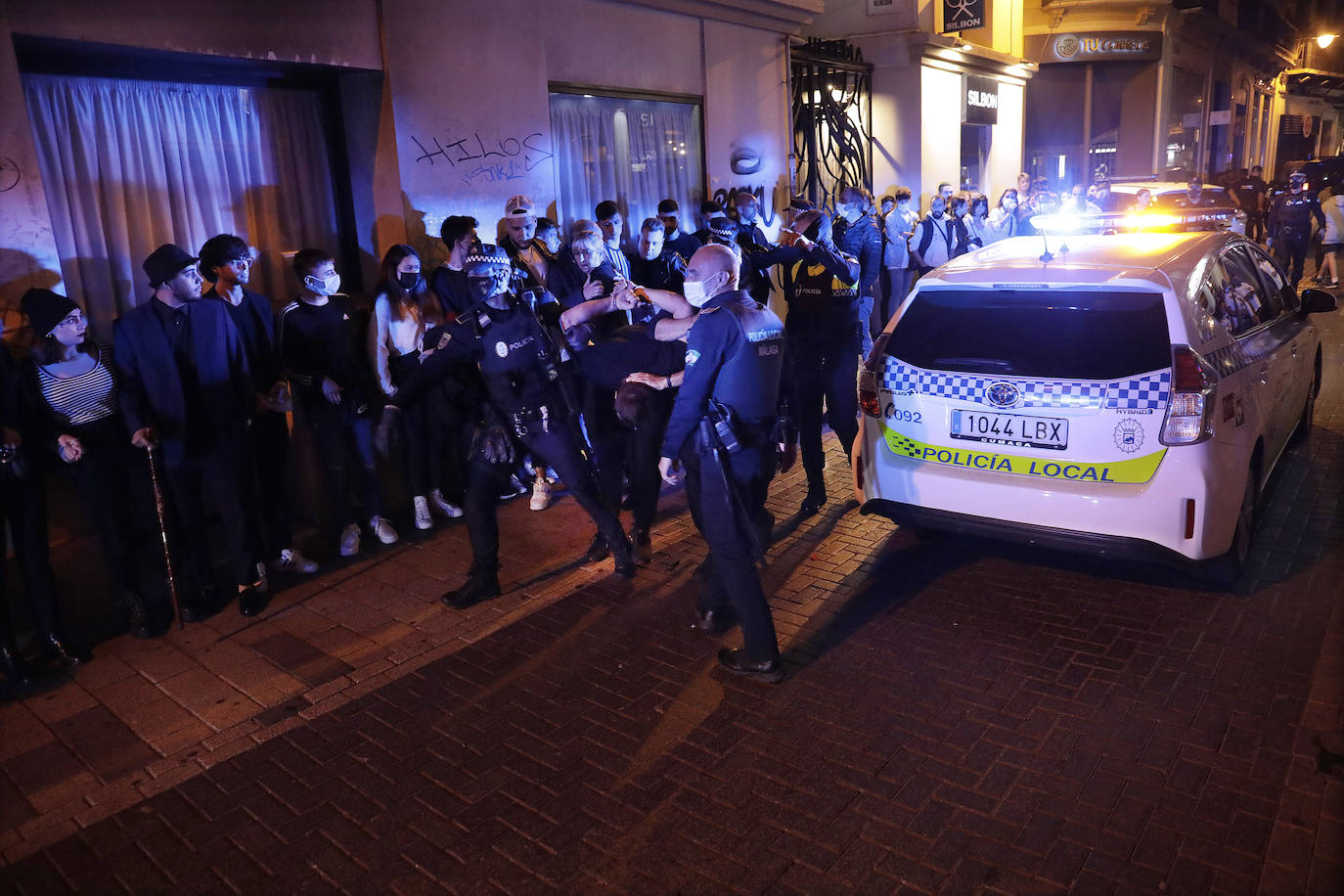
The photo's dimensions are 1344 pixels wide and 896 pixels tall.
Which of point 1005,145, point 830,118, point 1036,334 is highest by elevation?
point 830,118

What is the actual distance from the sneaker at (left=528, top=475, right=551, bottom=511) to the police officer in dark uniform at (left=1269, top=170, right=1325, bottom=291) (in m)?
14.8

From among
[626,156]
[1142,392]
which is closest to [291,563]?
[1142,392]

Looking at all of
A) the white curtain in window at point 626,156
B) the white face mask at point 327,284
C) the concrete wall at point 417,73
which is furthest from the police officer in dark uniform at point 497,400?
the white curtain in window at point 626,156

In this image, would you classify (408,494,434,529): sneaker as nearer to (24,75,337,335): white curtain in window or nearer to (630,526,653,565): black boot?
(630,526,653,565): black boot

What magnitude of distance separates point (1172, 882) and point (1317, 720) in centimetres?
132

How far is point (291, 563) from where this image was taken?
244 inches

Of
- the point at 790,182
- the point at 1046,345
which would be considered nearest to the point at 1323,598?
the point at 1046,345

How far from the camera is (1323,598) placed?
4.91 meters

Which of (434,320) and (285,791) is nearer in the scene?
(285,791)

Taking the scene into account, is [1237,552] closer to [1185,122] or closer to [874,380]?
[874,380]

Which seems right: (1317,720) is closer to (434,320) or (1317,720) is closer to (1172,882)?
(1172,882)

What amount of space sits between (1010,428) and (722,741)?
212cm

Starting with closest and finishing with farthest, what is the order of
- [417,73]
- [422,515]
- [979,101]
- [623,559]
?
[623,559]
[422,515]
[417,73]
[979,101]

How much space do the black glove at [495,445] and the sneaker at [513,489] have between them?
2.18 metres
